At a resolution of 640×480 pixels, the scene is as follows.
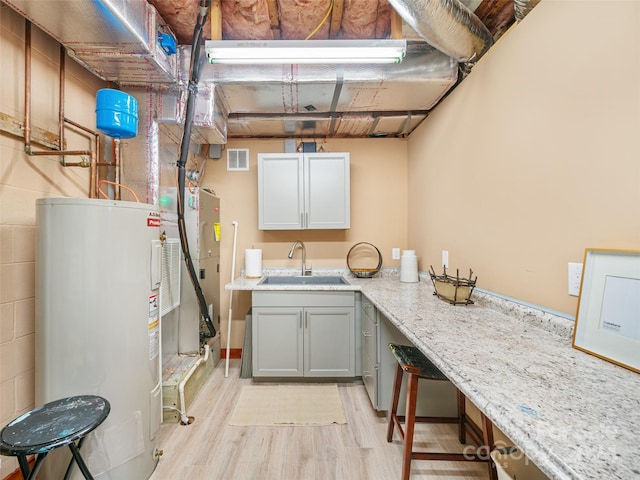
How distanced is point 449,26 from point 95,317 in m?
2.38

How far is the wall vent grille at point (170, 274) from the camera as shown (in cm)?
185

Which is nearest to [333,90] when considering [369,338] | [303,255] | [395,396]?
[303,255]

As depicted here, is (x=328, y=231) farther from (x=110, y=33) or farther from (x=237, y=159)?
(x=110, y=33)

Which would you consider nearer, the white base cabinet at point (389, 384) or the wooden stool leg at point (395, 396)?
the wooden stool leg at point (395, 396)

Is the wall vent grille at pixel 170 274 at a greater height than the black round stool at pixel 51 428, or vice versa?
the wall vent grille at pixel 170 274

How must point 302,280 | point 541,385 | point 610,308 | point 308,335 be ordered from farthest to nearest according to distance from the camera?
point 302,280, point 308,335, point 610,308, point 541,385

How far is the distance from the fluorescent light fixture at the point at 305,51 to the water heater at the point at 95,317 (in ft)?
3.62

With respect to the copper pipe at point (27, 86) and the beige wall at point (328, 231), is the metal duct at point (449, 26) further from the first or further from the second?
the copper pipe at point (27, 86)

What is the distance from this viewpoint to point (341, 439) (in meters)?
1.75

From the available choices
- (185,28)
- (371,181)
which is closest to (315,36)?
(185,28)

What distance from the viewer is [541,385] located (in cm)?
76

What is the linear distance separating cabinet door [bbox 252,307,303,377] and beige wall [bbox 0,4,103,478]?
1.39 m

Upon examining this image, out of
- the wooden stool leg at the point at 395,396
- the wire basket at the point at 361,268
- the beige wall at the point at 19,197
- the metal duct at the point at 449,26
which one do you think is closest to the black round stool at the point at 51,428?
the beige wall at the point at 19,197

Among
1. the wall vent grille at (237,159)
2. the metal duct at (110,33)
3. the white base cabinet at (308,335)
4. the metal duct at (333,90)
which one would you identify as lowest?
the white base cabinet at (308,335)
